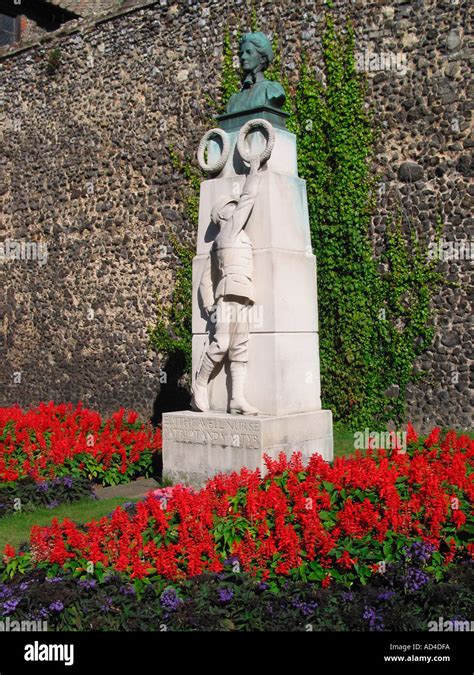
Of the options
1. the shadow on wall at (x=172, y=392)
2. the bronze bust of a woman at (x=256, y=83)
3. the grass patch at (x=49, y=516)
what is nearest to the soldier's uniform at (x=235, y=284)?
the bronze bust of a woman at (x=256, y=83)

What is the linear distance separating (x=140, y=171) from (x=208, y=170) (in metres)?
6.80

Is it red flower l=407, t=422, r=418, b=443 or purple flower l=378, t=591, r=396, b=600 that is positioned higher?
red flower l=407, t=422, r=418, b=443

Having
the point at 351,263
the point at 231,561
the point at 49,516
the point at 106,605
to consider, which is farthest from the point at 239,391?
the point at 351,263

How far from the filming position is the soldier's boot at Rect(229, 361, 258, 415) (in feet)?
25.3

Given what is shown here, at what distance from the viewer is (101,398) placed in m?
15.5

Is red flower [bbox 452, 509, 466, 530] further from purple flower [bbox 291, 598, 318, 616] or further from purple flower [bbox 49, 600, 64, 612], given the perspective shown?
purple flower [bbox 49, 600, 64, 612]

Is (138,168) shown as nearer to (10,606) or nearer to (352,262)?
(352,262)

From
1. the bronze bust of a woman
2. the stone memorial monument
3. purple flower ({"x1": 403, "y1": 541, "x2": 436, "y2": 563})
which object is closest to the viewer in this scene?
purple flower ({"x1": 403, "y1": 541, "x2": 436, "y2": 563})

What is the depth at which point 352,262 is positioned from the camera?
1220cm

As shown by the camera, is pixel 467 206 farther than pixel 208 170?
Yes

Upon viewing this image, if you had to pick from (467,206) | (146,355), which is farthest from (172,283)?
(467,206)

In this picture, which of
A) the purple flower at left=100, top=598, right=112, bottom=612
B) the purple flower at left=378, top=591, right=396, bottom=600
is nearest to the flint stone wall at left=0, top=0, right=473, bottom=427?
the purple flower at left=378, top=591, right=396, bottom=600

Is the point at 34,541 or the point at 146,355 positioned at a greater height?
the point at 146,355
